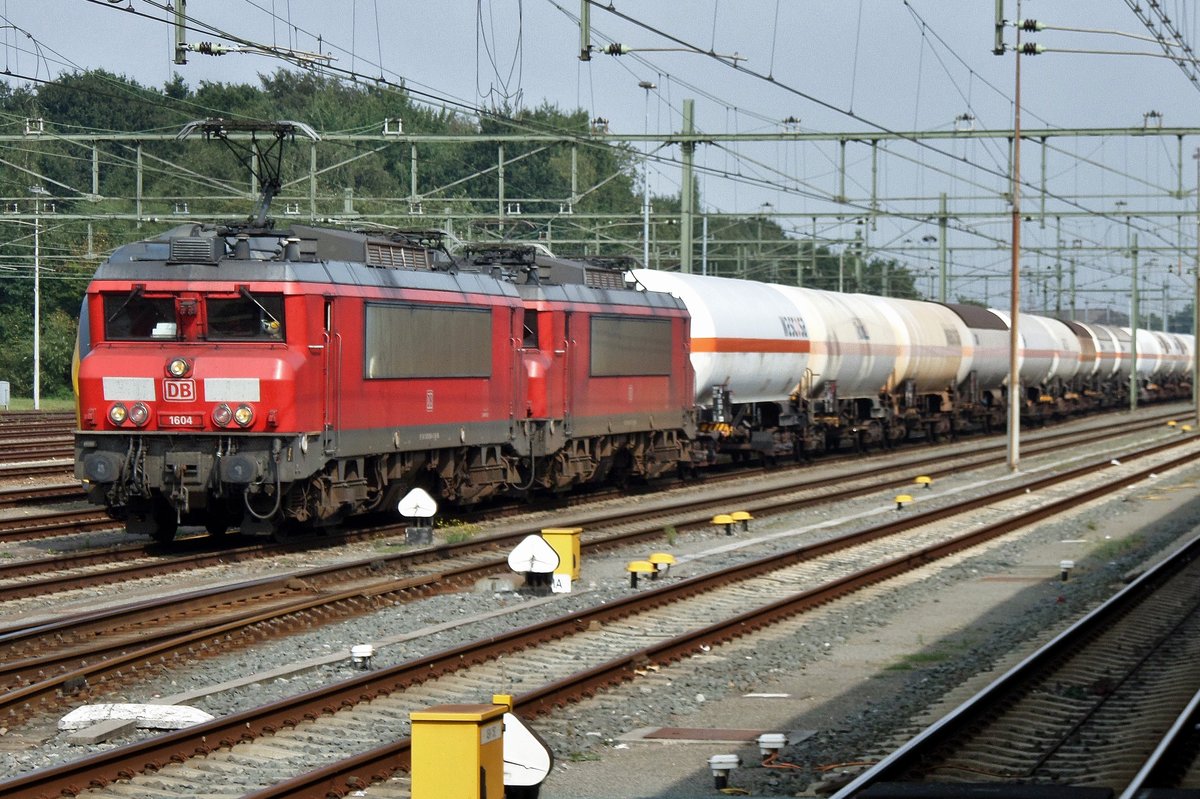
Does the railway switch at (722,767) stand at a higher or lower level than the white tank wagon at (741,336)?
lower

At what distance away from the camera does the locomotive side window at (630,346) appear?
26.2m

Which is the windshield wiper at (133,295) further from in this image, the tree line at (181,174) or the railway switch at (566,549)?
the tree line at (181,174)

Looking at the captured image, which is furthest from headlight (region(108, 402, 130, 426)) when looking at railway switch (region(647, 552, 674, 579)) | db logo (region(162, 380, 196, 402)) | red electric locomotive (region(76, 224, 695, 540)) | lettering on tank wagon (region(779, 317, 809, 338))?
lettering on tank wagon (region(779, 317, 809, 338))

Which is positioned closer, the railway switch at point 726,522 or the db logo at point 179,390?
the db logo at point 179,390

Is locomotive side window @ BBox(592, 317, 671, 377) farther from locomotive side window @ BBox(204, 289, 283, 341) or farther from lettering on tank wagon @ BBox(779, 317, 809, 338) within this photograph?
locomotive side window @ BBox(204, 289, 283, 341)

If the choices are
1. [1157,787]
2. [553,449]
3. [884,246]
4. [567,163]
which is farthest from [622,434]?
[567,163]

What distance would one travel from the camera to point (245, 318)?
18406 mm

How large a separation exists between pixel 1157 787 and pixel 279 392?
37.3 ft

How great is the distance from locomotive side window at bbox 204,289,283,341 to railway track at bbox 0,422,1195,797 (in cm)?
537

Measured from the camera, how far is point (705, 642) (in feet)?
45.0

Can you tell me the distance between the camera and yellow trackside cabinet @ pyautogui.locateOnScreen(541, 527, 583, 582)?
16766 millimetres

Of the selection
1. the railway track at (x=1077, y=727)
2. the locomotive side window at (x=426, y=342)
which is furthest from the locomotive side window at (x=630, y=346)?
the railway track at (x=1077, y=727)

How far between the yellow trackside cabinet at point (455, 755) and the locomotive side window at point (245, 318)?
35.9 ft

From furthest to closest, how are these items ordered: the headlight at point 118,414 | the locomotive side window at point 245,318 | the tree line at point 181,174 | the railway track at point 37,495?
the tree line at point 181,174, the railway track at point 37,495, the locomotive side window at point 245,318, the headlight at point 118,414
